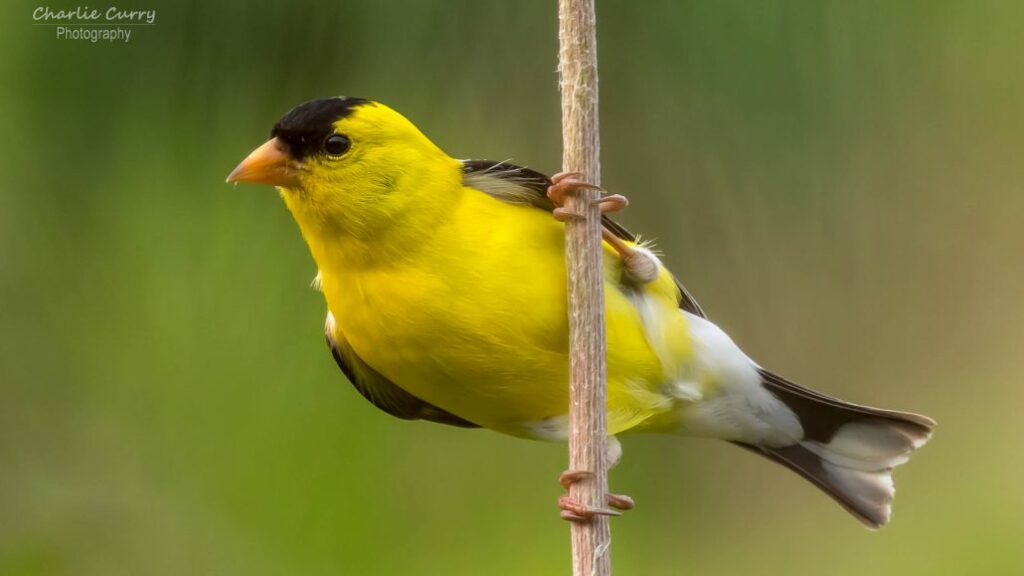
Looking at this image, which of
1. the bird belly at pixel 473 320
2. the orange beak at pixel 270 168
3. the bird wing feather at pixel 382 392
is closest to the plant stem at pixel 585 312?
the bird belly at pixel 473 320

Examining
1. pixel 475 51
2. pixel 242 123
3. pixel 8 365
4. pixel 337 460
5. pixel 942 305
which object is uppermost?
pixel 475 51

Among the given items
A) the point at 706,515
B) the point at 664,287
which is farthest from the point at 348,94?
the point at 706,515

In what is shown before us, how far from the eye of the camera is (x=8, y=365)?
266 cm

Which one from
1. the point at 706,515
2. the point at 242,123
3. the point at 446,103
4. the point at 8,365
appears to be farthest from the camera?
the point at 706,515

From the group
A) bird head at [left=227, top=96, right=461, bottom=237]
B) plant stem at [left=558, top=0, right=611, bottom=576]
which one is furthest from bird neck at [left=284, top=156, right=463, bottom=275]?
plant stem at [left=558, top=0, right=611, bottom=576]

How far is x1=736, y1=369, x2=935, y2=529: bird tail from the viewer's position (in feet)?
8.64

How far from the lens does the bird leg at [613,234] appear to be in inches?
74.3

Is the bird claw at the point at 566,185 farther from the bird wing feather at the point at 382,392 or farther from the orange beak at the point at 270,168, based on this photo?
the bird wing feather at the point at 382,392

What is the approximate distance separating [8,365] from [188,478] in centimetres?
48

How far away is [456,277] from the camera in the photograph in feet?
6.69

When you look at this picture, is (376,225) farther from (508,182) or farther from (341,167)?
(508,182)

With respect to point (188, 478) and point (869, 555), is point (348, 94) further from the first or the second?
point (869, 555)

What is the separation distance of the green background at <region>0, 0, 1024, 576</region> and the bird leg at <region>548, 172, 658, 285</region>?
0.31 m

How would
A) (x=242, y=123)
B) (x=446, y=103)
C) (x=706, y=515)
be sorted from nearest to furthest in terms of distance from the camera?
(x=242, y=123), (x=446, y=103), (x=706, y=515)
